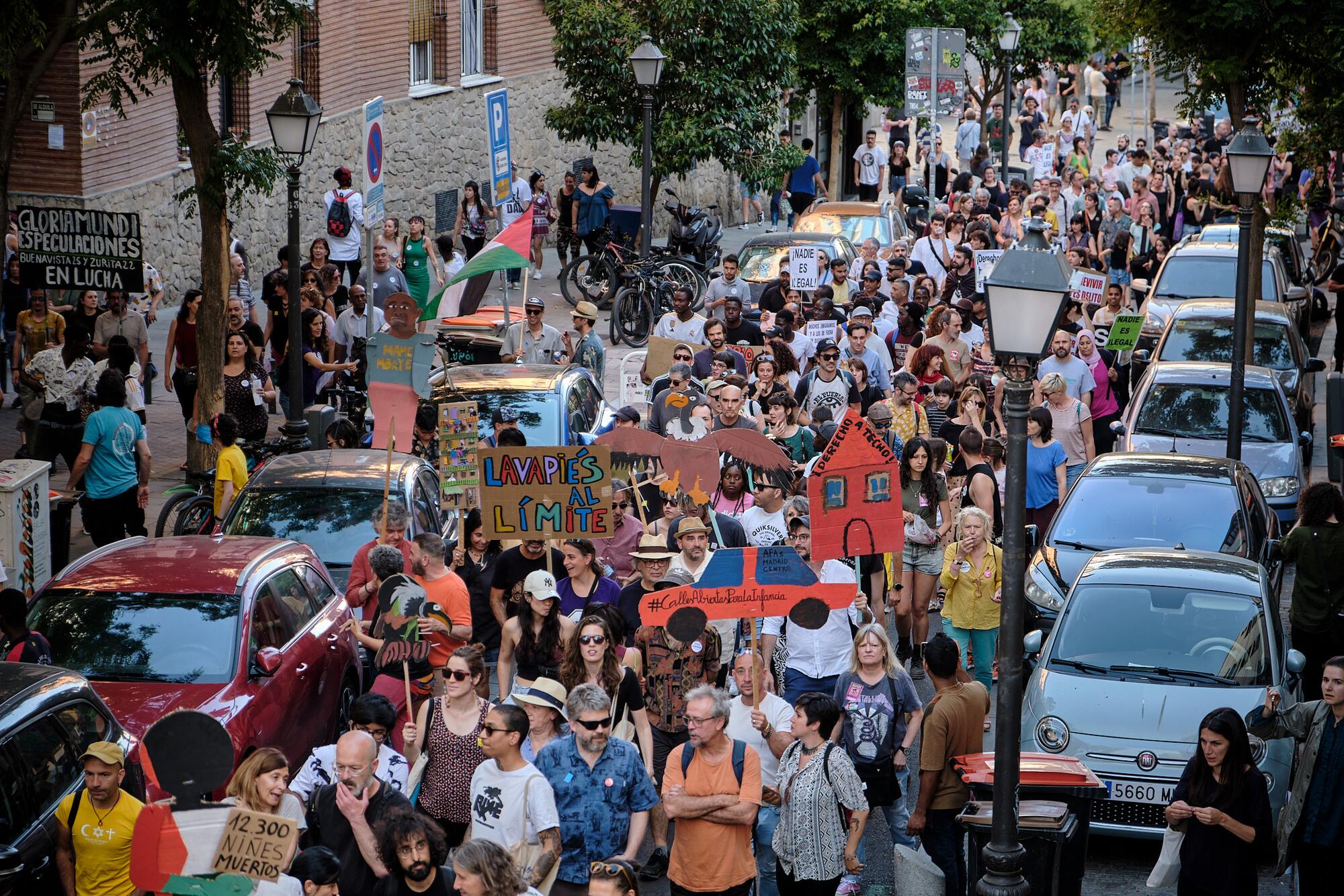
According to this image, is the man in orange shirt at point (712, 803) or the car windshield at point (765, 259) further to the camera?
the car windshield at point (765, 259)

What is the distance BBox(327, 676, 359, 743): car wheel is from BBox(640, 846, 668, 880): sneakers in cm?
218

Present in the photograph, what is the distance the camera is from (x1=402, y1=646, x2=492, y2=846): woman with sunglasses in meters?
7.99

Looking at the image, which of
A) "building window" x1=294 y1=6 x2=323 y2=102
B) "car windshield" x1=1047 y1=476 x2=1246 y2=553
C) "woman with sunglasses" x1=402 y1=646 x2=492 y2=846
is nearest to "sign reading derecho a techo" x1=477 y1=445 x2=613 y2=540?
"woman with sunglasses" x1=402 y1=646 x2=492 y2=846

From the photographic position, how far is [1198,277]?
23.2 metres

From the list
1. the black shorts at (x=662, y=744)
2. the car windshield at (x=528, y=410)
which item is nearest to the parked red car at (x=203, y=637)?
the black shorts at (x=662, y=744)

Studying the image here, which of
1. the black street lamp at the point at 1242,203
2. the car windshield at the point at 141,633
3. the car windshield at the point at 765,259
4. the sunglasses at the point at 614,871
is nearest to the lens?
the sunglasses at the point at 614,871

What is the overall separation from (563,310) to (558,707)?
2074 cm

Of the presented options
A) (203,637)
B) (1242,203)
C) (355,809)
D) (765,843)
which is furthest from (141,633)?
(1242,203)

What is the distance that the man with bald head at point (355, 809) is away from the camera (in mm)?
7074

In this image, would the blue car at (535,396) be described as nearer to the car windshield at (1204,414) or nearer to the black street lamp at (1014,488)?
the car windshield at (1204,414)

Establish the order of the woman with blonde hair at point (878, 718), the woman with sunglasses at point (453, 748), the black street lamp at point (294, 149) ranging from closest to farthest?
the woman with sunglasses at point (453, 748) < the woman with blonde hair at point (878, 718) < the black street lamp at point (294, 149)

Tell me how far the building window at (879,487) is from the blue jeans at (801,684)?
1167 millimetres

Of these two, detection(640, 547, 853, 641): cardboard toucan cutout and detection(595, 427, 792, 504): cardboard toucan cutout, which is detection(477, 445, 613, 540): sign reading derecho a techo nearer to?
detection(595, 427, 792, 504): cardboard toucan cutout

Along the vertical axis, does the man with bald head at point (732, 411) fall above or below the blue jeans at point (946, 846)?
above
